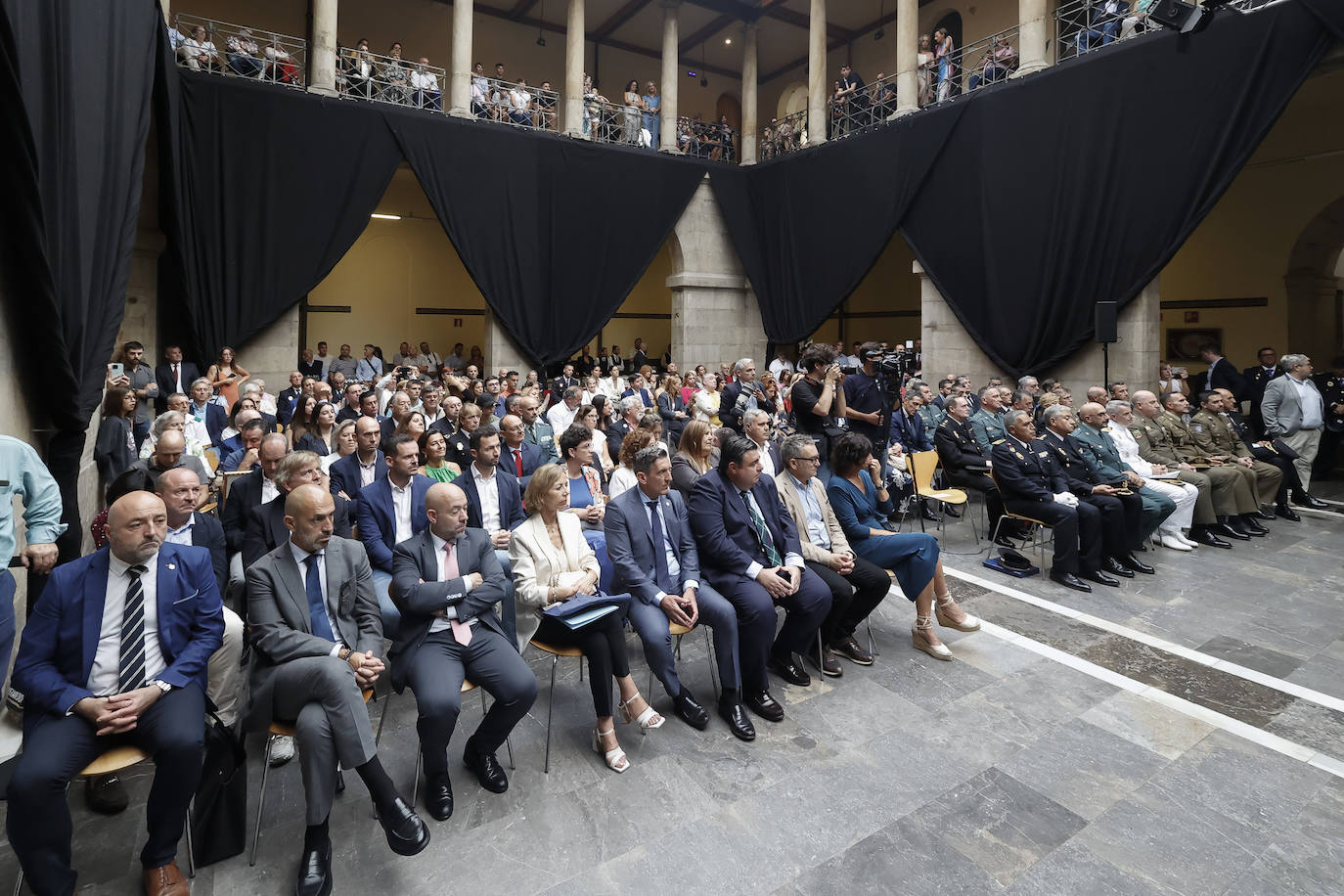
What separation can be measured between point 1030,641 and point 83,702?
451 centimetres

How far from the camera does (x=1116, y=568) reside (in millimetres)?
5574

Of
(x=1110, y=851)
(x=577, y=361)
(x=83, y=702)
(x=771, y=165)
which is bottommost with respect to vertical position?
(x=1110, y=851)

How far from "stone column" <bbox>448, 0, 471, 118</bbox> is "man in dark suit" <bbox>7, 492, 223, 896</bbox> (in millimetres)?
10832

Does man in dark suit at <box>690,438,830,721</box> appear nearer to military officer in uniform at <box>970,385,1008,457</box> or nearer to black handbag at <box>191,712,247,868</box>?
black handbag at <box>191,712,247,868</box>

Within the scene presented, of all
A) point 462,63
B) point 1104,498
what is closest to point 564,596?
point 1104,498

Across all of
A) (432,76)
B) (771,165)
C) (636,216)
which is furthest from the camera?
(771,165)

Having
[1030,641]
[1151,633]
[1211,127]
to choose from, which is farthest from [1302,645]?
[1211,127]

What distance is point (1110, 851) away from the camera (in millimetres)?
2510

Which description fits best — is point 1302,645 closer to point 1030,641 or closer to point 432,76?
point 1030,641

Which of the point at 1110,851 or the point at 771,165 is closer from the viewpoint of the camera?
the point at 1110,851

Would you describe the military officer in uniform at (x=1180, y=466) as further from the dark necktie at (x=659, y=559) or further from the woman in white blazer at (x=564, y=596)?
the woman in white blazer at (x=564, y=596)

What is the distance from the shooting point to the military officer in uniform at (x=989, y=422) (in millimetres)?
6969

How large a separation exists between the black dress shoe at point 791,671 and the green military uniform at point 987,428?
399 centimetres

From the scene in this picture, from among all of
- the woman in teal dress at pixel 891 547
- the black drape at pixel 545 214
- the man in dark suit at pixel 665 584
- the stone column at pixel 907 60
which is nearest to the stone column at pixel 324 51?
the black drape at pixel 545 214
